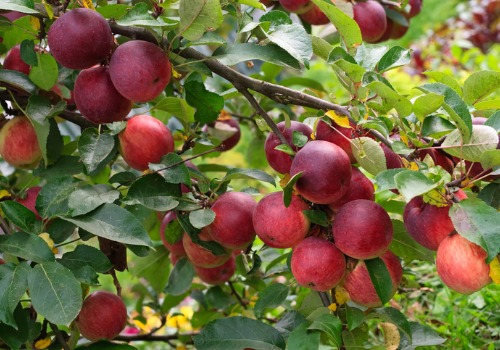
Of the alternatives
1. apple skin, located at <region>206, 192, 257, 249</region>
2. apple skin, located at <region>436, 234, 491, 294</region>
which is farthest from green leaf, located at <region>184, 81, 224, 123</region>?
apple skin, located at <region>436, 234, 491, 294</region>

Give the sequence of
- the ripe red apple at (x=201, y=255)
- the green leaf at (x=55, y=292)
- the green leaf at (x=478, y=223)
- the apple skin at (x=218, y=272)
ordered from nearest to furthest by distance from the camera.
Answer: the green leaf at (x=478, y=223) < the green leaf at (x=55, y=292) < the ripe red apple at (x=201, y=255) < the apple skin at (x=218, y=272)

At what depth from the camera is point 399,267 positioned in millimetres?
774

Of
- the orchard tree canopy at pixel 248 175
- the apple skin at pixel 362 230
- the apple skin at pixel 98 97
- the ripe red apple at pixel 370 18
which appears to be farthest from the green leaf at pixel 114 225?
the ripe red apple at pixel 370 18

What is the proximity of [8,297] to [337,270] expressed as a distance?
0.35m

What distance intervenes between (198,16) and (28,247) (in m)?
0.31

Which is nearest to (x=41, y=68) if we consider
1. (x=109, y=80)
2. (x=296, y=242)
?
(x=109, y=80)

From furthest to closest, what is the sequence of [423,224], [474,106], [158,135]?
[158,135], [474,106], [423,224]

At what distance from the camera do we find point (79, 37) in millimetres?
709

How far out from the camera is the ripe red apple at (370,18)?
1.12 metres

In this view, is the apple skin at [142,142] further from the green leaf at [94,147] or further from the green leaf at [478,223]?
the green leaf at [478,223]

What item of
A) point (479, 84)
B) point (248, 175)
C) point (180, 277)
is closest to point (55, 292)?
point (248, 175)

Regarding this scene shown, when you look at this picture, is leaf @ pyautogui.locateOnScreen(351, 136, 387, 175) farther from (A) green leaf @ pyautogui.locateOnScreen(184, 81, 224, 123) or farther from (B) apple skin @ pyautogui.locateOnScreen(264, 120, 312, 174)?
(A) green leaf @ pyautogui.locateOnScreen(184, 81, 224, 123)

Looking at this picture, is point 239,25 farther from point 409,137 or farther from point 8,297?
point 8,297

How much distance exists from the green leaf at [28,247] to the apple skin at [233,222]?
204 millimetres
